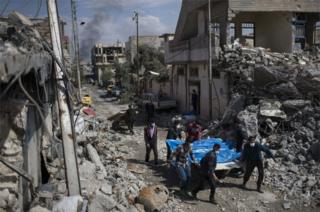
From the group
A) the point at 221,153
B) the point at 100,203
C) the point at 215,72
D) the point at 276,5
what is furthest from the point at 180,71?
the point at 100,203

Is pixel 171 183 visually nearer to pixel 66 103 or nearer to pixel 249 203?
pixel 249 203

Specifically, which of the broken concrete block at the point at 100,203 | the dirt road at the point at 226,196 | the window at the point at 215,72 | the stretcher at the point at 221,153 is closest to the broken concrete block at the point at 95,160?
the dirt road at the point at 226,196

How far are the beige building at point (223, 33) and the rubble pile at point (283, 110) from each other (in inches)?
58.4

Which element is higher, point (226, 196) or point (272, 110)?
point (272, 110)

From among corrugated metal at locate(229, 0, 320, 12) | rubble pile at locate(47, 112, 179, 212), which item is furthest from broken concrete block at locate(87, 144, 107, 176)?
corrugated metal at locate(229, 0, 320, 12)

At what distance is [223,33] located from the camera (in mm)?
20531

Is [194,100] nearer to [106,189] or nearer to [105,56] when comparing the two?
[106,189]

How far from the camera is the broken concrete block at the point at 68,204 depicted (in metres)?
6.91

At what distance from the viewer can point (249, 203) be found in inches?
403

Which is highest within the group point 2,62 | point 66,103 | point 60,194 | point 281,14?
point 281,14

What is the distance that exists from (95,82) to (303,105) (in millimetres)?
60674

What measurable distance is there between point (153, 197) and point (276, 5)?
48.9 ft

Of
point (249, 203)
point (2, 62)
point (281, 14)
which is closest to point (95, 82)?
point (281, 14)

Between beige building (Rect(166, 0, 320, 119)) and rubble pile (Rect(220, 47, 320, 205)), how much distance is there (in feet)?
4.87
